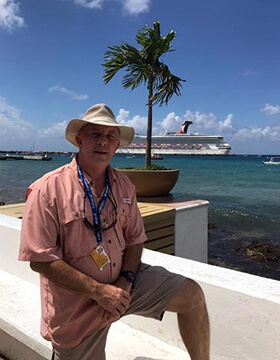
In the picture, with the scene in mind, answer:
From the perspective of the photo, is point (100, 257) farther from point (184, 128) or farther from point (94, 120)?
point (184, 128)

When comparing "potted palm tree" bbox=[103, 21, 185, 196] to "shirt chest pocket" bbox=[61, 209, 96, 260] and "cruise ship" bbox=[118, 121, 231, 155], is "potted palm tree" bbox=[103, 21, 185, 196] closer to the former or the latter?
"shirt chest pocket" bbox=[61, 209, 96, 260]

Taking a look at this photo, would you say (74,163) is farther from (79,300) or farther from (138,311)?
(138,311)

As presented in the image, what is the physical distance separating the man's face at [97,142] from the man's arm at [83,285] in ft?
1.59

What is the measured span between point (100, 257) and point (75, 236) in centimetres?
14

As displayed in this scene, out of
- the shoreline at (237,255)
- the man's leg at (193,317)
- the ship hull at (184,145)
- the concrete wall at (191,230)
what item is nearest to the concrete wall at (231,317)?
the man's leg at (193,317)

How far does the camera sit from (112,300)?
128 cm

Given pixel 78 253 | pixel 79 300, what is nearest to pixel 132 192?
pixel 78 253

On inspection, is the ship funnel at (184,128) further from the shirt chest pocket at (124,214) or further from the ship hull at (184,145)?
the shirt chest pocket at (124,214)

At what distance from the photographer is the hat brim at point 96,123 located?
1.43 meters

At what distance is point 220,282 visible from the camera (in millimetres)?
1701

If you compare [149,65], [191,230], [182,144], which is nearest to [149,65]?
[149,65]

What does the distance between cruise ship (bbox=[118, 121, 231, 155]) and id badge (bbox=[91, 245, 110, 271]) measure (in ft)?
286

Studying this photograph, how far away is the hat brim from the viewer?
143 cm

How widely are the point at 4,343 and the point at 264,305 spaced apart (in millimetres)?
1659
